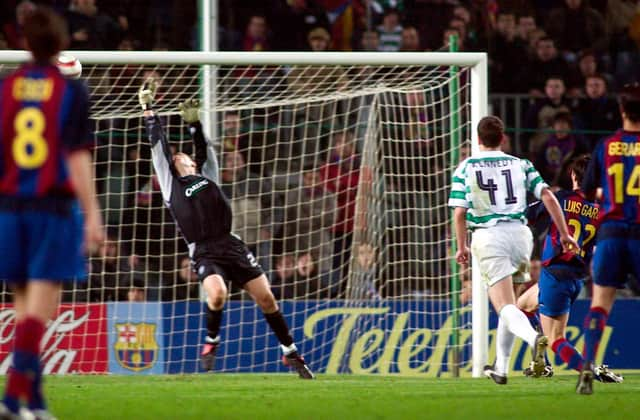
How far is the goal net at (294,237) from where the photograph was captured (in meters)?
12.4

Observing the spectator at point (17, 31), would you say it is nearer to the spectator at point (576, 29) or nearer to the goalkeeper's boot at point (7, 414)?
the spectator at point (576, 29)

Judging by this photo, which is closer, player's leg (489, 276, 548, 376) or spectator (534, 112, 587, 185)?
player's leg (489, 276, 548, 376)

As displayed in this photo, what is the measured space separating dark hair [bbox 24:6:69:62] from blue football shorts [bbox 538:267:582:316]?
5702 millimetres

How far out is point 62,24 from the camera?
530cm

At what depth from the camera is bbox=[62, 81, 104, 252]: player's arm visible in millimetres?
5117

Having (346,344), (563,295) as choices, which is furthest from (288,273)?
(563,295)

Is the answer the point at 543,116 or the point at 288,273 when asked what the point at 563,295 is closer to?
the point at 288,273

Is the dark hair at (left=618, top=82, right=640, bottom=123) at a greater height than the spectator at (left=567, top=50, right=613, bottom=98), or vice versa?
the spectator at (left=567, top=50, right=613, bottom=98)

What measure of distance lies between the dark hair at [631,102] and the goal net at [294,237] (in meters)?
4.54

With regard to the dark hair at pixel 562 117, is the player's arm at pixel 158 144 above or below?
below

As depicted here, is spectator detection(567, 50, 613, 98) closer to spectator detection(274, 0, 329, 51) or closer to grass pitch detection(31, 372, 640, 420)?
spectator detection(274, 0, 329, 51)

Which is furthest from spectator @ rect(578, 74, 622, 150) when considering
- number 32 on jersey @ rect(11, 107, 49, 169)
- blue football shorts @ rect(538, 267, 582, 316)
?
number 32 on jersey @ rect(11, 107, 49, 169)

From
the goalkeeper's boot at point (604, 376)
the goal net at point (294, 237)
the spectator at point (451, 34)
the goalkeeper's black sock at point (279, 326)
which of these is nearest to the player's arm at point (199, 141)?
the goalkeeper's black sock at point (279, 326)

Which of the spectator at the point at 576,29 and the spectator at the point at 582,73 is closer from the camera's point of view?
the spectator at the point at 582,73
